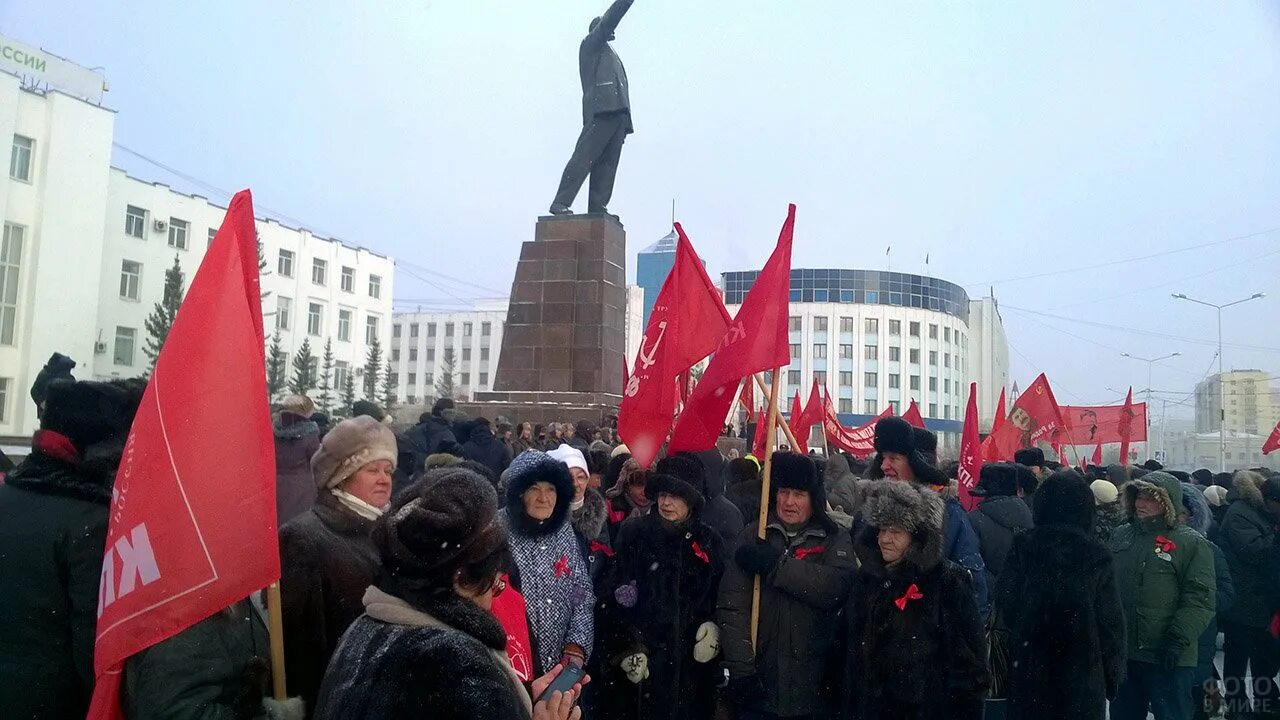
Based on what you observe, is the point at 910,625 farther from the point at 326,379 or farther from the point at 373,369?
the point at 373,369

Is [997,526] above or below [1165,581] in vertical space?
above

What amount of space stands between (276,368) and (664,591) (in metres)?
44.1

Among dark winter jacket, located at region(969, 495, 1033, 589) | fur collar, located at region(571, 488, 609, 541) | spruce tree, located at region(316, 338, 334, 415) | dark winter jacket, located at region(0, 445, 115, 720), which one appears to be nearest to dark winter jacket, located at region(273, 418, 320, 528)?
fur collar, located at region(571, 488, 609, 541)

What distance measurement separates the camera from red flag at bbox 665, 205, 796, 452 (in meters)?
4.74

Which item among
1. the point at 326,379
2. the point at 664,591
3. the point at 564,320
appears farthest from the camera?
the point at 326,379

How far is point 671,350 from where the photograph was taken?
5672 millimetres

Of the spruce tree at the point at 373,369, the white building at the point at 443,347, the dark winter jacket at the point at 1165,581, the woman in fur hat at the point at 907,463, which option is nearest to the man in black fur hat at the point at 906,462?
the woman in fur hat at the point at 907,463

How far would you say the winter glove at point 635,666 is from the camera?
168 inches

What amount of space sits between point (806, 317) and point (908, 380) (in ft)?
33.7

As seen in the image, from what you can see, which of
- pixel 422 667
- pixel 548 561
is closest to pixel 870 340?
pixel 548 561

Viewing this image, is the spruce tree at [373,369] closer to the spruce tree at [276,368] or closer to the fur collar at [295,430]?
the spruce tree at [276,368]

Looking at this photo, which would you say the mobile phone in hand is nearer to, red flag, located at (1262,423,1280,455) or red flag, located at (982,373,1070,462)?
red flag, located at (982,373,1070,462)

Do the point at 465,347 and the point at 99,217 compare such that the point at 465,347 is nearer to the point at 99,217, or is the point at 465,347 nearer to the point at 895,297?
the point at 895,297

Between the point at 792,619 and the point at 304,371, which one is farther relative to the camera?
the point at 304,371
